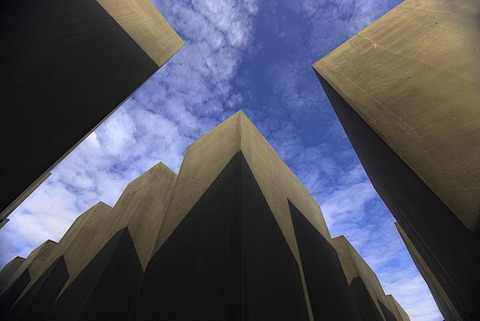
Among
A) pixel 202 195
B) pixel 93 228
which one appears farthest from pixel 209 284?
pixel 93 228

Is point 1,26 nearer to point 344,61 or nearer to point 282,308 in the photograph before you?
point 282,308

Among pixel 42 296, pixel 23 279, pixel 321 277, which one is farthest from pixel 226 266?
pixel 23 279

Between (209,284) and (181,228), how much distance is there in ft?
3.63

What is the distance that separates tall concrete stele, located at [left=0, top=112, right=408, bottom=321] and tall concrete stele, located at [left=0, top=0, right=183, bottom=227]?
192cm

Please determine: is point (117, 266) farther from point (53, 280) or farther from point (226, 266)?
point (53, 280)

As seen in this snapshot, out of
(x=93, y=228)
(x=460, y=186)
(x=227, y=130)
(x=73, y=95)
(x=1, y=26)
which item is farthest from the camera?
(x=93, y=228)

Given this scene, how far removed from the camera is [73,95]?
3178mm

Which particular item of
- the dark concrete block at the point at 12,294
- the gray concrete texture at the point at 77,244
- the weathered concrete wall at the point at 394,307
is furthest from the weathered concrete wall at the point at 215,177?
the weathered concrete wall at the point at 394,307

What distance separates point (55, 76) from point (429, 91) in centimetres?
480

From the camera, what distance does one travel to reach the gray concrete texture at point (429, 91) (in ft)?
6.86

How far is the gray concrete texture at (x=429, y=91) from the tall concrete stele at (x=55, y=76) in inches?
165

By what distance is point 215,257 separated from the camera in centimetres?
271

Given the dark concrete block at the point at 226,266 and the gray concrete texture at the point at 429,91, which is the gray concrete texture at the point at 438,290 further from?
the gray concrete texture at the point at 429,91

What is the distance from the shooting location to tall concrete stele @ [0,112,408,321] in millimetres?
2522
